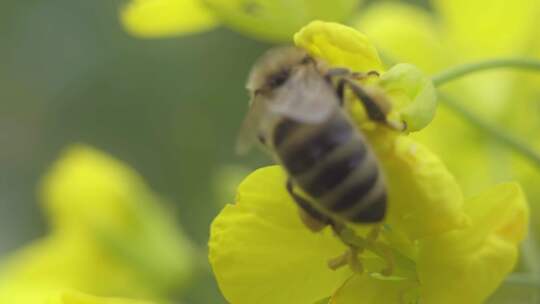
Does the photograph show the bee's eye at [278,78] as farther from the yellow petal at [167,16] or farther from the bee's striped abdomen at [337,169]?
the yellow petal at [167,16]

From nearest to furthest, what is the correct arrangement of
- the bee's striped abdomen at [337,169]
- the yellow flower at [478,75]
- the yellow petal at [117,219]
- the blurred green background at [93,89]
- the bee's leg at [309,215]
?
the bee's striped abdomen at [337,169], the bee's leg at [309,215], the yellow flower at [478,75], the yellow petal at [117,219], the blurred green background at [93,89]


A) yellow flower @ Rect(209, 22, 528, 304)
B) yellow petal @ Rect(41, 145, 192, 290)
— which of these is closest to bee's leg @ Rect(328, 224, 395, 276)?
yellow flower @ Rect(209, 22, 528, 304)

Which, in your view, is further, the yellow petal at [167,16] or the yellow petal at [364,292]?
the yellow petal at [167,16]

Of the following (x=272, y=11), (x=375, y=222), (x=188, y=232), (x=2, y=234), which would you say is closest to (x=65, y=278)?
(x=188, y=232)

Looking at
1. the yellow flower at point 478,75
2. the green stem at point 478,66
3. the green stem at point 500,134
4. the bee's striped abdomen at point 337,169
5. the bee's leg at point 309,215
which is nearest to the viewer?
the bee's striped abdomen at point 337,169

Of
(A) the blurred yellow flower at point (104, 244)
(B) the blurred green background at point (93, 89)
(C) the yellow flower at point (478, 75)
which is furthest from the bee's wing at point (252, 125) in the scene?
(B) the blurred green background at point (93, 89)

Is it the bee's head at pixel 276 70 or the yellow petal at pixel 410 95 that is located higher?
the bee's head at pixel 276 70

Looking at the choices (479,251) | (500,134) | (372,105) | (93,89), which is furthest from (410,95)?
(93,89)

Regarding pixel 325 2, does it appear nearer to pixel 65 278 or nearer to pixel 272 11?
pixel 272 11
